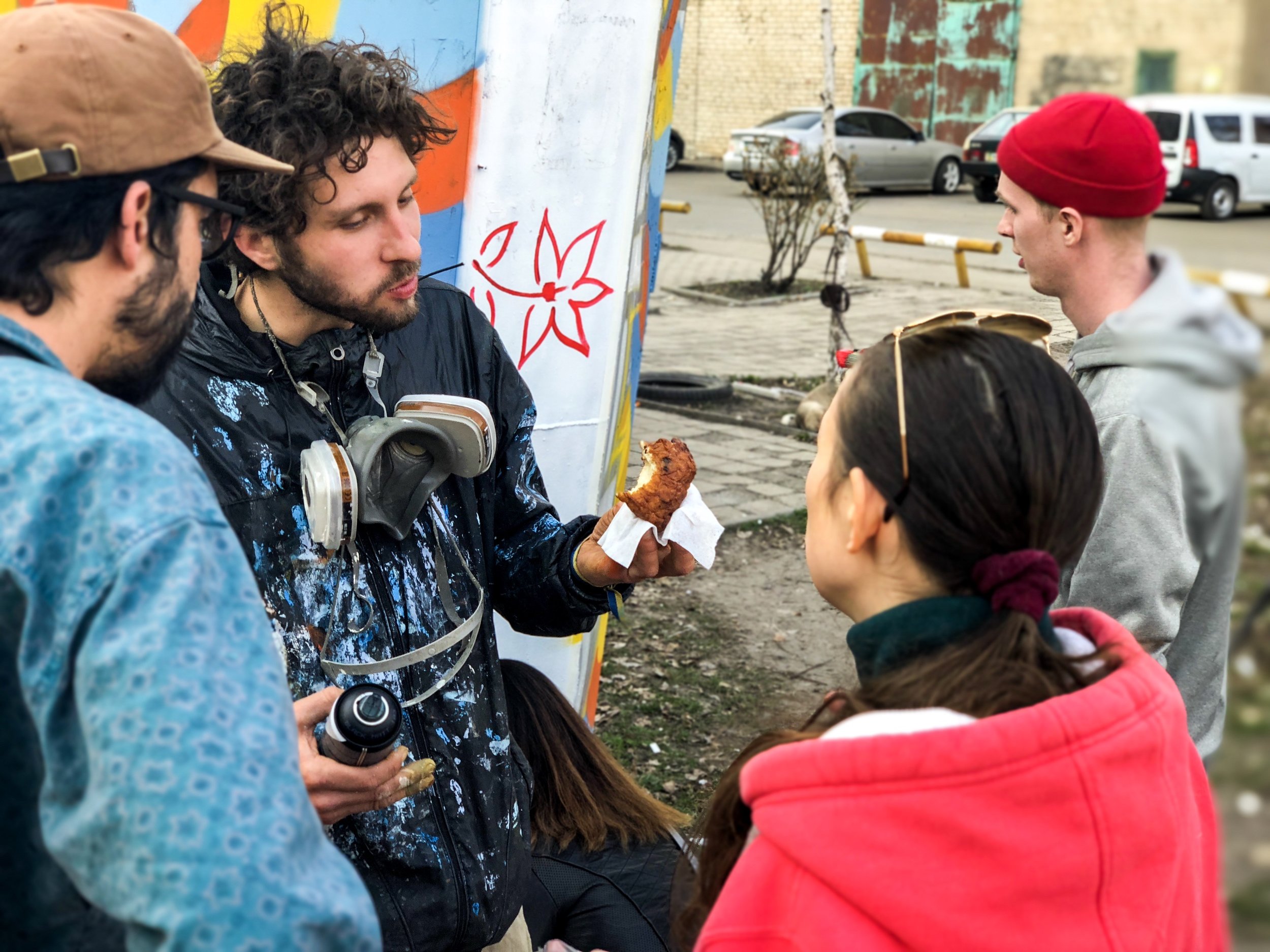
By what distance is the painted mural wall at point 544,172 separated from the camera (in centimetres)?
327

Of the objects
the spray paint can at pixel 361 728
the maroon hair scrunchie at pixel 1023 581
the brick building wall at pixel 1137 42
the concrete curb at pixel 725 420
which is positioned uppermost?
Result: the brick building wall at pixel 1137 42

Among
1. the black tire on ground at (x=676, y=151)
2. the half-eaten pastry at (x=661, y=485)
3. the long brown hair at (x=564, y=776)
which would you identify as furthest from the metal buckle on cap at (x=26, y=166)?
the black tire on ground at (x=676, y=151)

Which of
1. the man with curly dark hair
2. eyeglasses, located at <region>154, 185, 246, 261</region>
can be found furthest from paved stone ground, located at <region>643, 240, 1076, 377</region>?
eyeglasses, located at <region>154, 185, 246, 261</region>

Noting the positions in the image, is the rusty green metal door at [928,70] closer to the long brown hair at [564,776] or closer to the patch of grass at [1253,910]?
the long brown hair at [564,776]

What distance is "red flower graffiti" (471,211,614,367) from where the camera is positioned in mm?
3438

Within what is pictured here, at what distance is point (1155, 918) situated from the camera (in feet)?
4.02

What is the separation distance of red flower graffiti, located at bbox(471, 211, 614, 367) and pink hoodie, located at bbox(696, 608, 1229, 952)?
240 cm

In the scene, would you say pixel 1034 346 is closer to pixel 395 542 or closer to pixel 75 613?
pixel 75 613

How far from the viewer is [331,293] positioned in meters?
2.12

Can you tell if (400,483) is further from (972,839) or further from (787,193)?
(787,193)

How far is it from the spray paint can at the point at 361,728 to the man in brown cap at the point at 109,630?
61cm

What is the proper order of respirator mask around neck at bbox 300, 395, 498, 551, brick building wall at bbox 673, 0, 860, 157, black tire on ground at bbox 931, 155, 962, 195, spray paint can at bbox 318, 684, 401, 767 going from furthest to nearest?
brick building wall at bbox 673, 0, 860, 157 < black tire on ground at bbox 931, 155, 962, 195 < respirator mask around neck at bbox 300, 395, 498, 551 < spray paint can at bbox 318, 684, 401, 767

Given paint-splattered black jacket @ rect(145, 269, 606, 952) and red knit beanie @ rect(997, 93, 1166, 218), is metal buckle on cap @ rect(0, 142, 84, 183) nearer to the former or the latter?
paint-splattered black jacket @ rect(145, 269, 606, 952)

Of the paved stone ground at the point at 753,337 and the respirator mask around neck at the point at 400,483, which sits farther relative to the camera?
the paved stone ground at the point at 753,337
